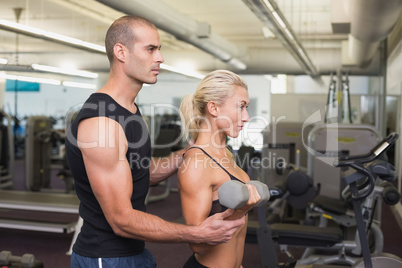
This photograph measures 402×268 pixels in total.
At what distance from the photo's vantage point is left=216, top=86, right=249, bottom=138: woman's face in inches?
62.9

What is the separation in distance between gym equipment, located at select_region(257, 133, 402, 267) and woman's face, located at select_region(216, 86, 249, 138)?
4.24ft

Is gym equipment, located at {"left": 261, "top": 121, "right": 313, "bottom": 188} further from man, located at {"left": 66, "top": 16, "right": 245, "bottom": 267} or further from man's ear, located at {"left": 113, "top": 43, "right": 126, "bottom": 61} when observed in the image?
man's ear, located at {"left": 113, "top": 43, "right": 126, "bottom": 61}

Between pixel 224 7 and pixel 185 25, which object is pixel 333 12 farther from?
pixel 224 7

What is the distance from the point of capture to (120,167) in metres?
1.33

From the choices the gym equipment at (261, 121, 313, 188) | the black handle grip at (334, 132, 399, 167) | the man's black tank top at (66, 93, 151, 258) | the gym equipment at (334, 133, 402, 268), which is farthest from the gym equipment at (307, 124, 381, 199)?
the man's black tank top at (66, 93, 151, 258)

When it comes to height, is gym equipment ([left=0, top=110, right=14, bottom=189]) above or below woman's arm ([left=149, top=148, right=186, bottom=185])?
below

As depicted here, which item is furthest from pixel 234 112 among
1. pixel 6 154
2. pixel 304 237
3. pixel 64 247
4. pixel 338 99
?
pixel 6 154

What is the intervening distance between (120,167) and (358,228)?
1933 mm

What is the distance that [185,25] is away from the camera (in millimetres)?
7867

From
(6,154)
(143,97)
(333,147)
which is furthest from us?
(143,97)

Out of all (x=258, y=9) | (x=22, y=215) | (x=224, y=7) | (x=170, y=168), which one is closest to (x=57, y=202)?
(x=22, y=215)

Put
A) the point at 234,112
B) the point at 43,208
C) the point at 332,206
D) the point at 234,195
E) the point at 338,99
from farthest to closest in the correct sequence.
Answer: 1. the point at 338,99
2. the point at 43,208
3. the point at 332,206
4. the point at 234,112
5. the point at 234,195

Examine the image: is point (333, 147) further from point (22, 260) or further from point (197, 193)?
point (197, 193)

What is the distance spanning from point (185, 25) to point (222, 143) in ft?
21.2
